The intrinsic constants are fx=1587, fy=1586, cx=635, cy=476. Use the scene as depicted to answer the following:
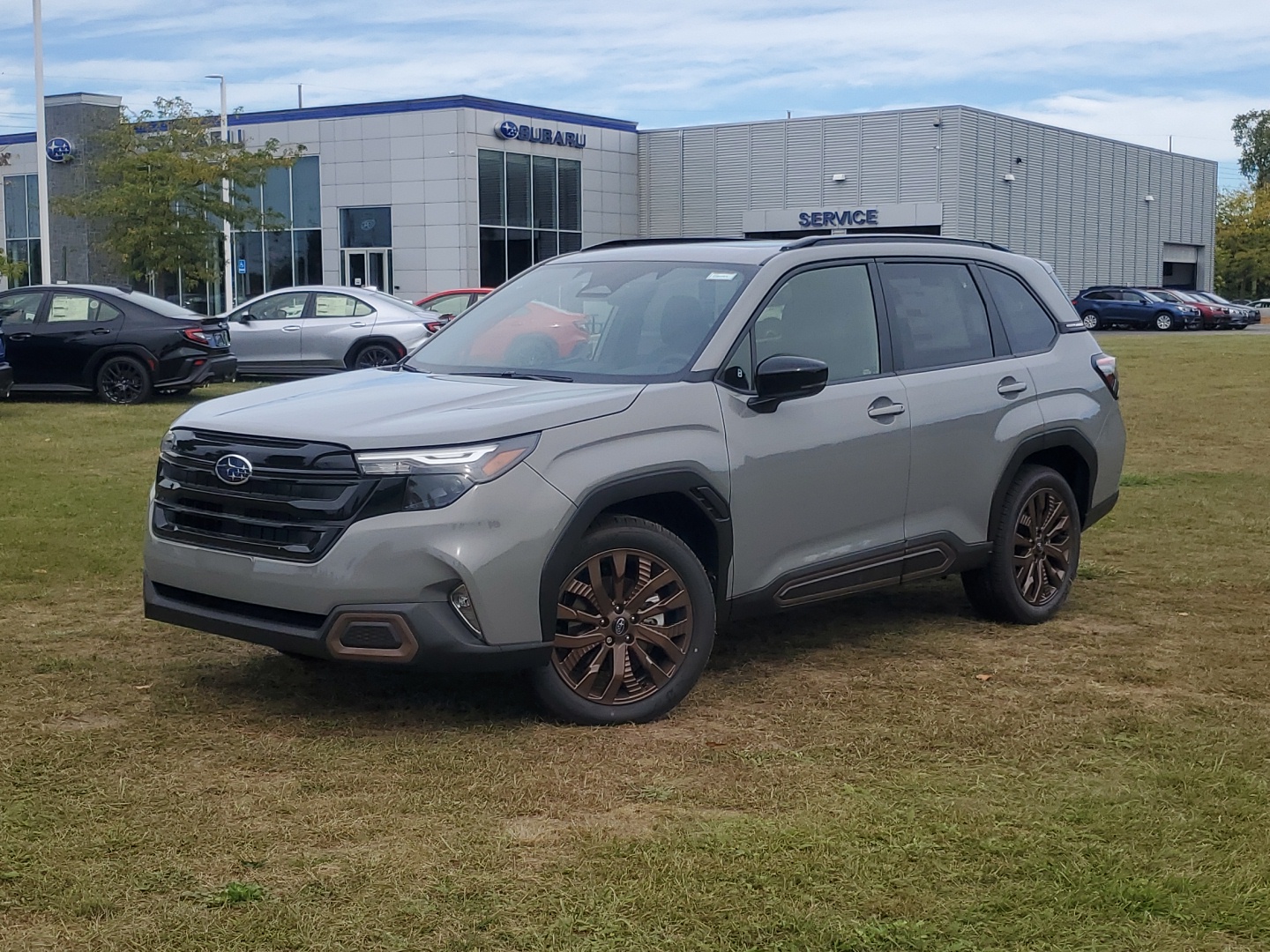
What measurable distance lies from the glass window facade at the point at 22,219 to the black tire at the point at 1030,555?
57401 millimetres

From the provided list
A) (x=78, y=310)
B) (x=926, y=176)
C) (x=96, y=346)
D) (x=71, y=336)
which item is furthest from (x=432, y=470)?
(x=926, y=176)

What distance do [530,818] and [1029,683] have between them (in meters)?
2.46

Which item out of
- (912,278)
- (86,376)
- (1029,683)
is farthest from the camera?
(86,376)

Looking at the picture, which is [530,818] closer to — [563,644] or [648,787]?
[648,787]

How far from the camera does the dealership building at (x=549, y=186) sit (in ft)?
171

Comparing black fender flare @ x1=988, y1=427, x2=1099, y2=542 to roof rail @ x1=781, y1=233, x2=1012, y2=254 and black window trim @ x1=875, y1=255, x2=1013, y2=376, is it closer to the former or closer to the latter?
black window trim @ x1=875, y1=255, x2=1013, y2=376

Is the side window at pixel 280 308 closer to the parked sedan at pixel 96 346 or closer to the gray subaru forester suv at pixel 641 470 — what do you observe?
the parked sedan at pixel 96 346

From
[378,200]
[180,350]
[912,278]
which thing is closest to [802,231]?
[378,200]

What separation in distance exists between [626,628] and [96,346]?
14796 millimetres

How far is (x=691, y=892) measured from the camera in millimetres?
3924

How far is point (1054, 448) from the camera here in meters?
7.45

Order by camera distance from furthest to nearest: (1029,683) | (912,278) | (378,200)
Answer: (378,200) → (912,278) → (1029,683)

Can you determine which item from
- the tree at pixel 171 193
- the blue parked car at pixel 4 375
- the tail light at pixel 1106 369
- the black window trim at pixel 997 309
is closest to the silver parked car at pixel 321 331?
→ the blue parked car at pixel 4 375

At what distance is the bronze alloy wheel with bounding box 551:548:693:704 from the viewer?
534 centimetres
